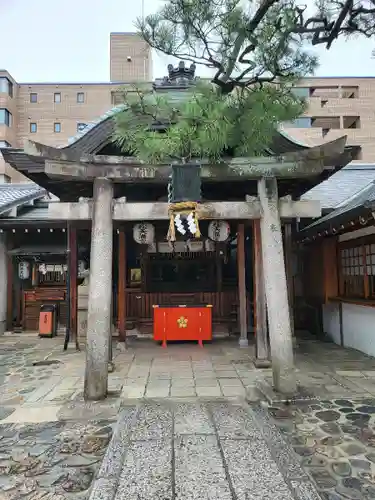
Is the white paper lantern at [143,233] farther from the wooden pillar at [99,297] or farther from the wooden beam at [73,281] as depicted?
the wooden pillar at [99,297]

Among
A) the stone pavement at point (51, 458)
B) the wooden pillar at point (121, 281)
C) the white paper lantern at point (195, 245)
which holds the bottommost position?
the stone pavement at point (51, 458)

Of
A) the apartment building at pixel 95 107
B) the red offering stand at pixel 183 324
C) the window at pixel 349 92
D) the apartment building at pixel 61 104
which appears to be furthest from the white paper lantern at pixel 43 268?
the window at pixel 349 92

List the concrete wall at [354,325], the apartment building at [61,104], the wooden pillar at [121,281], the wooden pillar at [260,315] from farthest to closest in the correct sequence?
the apartment building at [61,104], the wooden pillar at [121,281], the concrete wall at [354,325], the wooden pillar at [260,315]

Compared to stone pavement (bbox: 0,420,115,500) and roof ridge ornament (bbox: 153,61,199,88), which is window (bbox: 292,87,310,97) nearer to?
roof ridge ornament (bbox: 153,61,199,88)

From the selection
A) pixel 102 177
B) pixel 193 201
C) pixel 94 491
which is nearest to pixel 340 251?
pixel 193 201

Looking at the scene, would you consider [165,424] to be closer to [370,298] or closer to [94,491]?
[94,491]

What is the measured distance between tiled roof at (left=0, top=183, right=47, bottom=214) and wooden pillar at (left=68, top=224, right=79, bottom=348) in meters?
3.65

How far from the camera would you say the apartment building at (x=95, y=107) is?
1464 inches

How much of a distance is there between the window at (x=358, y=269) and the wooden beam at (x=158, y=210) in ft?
10.9

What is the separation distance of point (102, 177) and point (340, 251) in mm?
7488

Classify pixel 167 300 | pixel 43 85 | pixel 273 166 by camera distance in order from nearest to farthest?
1. pixel 273 166
2. pixel 167 300
3. pixel 43 85

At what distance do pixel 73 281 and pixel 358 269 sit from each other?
771cm

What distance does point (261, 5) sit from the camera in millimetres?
4160

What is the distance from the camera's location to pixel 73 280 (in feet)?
34.0
